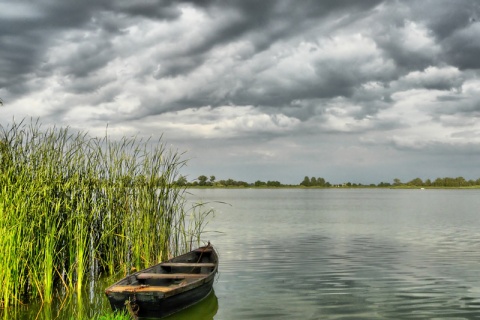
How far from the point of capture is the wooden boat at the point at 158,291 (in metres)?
10.7

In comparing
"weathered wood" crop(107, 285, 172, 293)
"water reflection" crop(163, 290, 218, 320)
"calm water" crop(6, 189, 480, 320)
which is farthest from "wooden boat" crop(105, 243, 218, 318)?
"calm water" crop(6, 189, 480, 320)

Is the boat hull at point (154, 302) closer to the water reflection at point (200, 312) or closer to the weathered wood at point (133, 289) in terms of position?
the weathered wood at point (133, 289)

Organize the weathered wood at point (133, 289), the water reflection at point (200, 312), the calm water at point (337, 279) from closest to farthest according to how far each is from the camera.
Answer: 1. the weathered wood at point (133, 289)
2. the water reflection at point (200, 312)
3. the calm water at point (337, 279)

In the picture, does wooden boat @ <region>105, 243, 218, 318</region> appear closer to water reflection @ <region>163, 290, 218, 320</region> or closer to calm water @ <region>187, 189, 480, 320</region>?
water reflection @ <region>163, 290, 218, 320</region>

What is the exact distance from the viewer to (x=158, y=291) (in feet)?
35.5

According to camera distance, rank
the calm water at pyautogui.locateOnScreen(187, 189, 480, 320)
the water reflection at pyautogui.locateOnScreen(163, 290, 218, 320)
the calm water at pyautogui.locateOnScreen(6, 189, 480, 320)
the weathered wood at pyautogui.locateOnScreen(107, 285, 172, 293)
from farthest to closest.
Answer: the calm water at pyautogui.locateOnScreen(187, 189, 480, 320)
the calm water at pyautogui.locateOnScreen(6, 189, 480, 320)
the water reflection at pyautogui.locateOnScreen(163, 290, 218, 320)
the weathered wood at pyautogui.locateOnScreen(107, 285, 172, 293)

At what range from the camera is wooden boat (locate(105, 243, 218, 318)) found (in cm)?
1070

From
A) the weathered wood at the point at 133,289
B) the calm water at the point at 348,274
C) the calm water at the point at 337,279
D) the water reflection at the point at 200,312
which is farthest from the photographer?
the calm water at the point at 348,274

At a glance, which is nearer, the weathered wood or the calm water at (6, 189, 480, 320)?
the weathered wood

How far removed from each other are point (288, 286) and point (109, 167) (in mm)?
6930

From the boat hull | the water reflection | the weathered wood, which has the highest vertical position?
the weathered wood

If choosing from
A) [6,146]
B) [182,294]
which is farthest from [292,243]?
[6,146]

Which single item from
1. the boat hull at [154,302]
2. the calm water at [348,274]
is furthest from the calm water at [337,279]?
the boat hull at [154,302]

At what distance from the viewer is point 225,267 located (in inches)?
757
